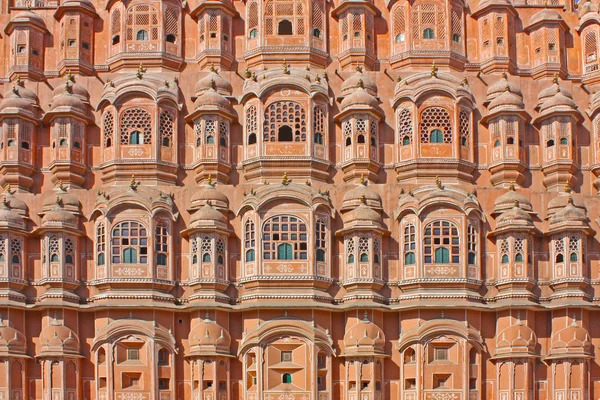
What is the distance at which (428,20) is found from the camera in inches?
1794

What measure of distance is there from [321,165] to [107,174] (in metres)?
7.61

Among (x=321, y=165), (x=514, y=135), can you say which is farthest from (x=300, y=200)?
(x=514, y=135)

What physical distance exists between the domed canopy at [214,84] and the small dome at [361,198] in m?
6.17

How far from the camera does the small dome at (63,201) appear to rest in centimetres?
4083

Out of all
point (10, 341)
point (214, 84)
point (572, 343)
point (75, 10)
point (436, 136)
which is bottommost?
point (572, 343)

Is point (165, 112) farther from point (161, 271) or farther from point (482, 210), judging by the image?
point (482, 210)

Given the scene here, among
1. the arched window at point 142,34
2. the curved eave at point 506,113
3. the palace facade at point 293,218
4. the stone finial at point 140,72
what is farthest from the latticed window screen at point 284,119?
the curved eave at point 506,113

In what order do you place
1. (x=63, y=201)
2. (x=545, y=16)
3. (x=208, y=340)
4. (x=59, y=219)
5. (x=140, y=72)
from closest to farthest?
(x=208, y=340) → (x=59, y=219) → (x=63, y=201) → (x=140, y=72) → (x=545, y=16)

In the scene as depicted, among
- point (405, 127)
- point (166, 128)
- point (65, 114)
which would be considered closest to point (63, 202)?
point (65, 114)

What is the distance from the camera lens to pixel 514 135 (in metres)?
42.6

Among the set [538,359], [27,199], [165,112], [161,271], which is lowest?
[538,359]

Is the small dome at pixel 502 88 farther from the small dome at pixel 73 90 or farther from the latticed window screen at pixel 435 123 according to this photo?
the small dome at pixel 73 90

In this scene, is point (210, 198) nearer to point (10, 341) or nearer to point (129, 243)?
point (129, 243)

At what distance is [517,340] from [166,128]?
14.3m
